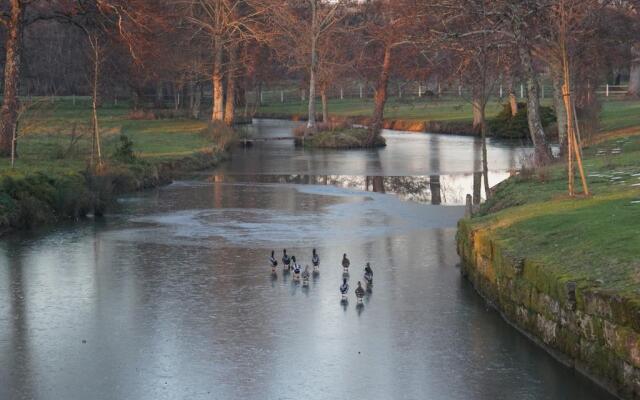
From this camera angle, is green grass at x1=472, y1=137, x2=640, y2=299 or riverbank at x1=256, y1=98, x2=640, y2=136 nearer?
green grass at x1=472, y1=137, x2=640, y2=299

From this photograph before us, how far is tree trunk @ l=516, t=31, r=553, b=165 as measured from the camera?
38750 millimetres

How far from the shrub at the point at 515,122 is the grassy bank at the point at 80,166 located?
2298 cm

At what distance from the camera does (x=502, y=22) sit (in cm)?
4125

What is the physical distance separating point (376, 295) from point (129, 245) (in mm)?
9774

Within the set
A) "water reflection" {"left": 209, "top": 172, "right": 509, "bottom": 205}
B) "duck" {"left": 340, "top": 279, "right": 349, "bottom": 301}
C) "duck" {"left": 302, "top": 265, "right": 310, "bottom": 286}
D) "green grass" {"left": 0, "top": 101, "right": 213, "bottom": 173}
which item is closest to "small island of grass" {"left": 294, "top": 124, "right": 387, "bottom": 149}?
"green grass" {"left": 0, "top": 101, "right": 213, "bottom": 173}

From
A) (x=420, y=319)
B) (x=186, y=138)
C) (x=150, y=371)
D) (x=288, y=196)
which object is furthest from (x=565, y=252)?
(x=186, y=138)

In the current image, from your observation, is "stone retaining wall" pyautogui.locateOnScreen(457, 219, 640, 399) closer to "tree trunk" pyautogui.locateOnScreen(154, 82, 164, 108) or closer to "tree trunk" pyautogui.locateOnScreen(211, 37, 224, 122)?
"tree trunk" pyautogui.locateOnScreen(211, 37, 224, 122)

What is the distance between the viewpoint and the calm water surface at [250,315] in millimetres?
17141

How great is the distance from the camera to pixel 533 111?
41094 millimetres

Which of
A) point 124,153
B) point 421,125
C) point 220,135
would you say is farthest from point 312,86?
point 124,153

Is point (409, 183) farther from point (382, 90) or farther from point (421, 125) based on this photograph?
point (421, 125)

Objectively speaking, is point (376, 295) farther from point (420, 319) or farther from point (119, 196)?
point (119, 196)

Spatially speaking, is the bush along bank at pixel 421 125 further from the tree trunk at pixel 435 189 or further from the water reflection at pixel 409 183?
the tree trunk at pixel 435 189

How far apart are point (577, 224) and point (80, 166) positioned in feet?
78.8
